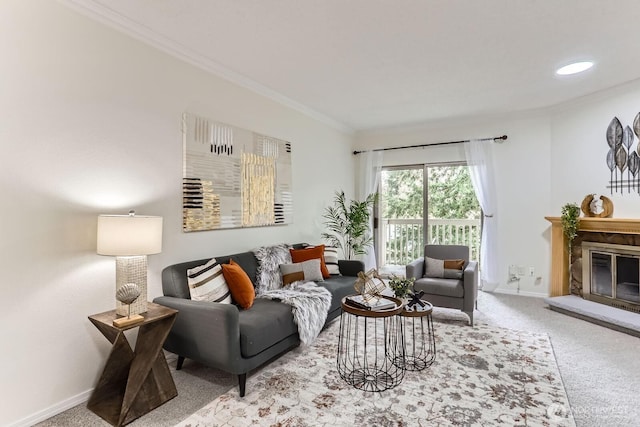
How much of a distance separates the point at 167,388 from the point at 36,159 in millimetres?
1659

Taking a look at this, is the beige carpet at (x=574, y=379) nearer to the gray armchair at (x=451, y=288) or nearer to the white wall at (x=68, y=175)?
the gray armchair at (x=451, y=288)

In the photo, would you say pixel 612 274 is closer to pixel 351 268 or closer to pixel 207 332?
pixel 351 268

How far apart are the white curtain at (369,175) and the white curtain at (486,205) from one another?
1.49m

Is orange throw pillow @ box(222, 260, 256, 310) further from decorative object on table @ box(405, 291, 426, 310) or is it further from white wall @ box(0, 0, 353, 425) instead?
decorative object on table @ box(405, 291, 426, 310)

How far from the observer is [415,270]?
12.9 feet

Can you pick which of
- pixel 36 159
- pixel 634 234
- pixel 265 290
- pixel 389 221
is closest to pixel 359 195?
pixel 389 221

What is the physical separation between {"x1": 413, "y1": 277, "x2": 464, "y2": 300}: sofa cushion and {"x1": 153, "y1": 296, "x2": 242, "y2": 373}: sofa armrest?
2340mm

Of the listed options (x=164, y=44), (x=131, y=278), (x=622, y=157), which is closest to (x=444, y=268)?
(x=622, y=157)

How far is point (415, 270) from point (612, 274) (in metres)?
2.27

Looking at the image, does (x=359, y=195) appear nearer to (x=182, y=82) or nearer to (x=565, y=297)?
(x=565, y=297)

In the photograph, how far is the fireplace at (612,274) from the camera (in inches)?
145

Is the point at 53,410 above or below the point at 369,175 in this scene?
below

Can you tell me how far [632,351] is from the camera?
9.46ft

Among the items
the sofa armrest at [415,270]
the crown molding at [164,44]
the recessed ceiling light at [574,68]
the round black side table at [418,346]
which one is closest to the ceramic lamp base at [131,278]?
the crown molding at [164,44]
